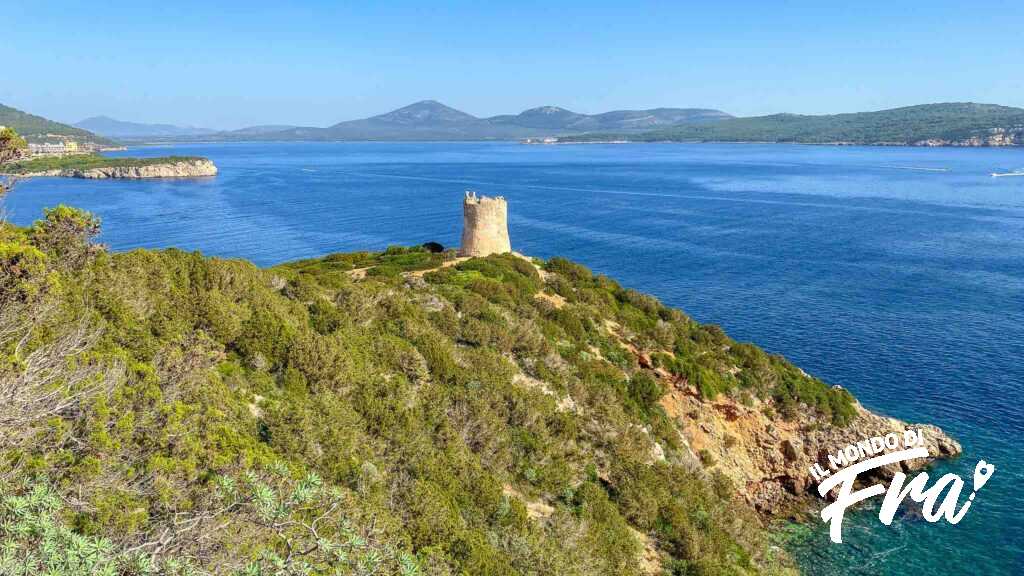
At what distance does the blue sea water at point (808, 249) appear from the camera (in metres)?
29.3

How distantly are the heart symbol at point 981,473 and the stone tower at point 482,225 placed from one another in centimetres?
2622

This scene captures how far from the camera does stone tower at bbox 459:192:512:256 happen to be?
120 feet

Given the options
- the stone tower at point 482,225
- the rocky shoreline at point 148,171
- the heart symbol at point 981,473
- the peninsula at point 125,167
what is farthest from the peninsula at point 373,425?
the peninsula at point 125,167

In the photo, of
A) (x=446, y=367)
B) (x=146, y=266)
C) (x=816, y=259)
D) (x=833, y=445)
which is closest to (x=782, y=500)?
(x=833, y=445)

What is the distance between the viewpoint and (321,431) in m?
13.9

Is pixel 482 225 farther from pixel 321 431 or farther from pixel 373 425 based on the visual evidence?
pixel 321 431

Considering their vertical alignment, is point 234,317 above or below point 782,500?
above

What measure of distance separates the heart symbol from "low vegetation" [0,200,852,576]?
11726mm

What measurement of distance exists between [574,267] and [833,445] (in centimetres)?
1668

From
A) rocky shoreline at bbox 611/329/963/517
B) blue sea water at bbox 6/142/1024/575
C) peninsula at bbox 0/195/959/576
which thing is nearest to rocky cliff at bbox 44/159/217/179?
blue sea water at bbox 6/142/1024/575

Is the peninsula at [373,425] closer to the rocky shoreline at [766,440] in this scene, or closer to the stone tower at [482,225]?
the rocky shoreline at [766,440]

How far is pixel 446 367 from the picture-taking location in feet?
64.7

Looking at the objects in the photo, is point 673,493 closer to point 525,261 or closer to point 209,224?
point 525,261

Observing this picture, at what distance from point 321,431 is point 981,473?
99.9 ft
